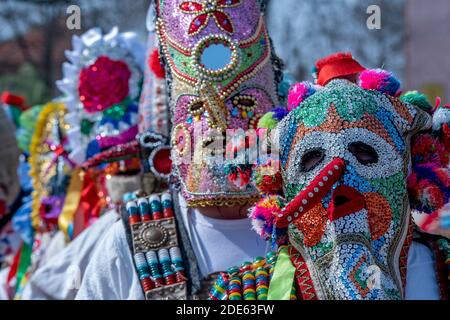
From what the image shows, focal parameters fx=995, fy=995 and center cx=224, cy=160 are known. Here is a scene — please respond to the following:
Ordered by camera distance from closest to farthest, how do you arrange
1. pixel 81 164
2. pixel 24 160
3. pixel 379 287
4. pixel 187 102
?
pixel 379 287, pixel 187 102, pixel 81 164, pixel 24 160

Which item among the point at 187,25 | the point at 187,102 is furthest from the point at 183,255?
the point at 187,25

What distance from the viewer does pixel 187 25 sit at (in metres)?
3.50

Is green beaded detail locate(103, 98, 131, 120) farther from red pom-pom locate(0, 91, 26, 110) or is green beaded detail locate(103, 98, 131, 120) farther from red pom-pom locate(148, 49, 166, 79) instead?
red pom-pom locate(0, 91, 26, 110)

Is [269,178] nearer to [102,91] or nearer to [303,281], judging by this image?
[303,281]

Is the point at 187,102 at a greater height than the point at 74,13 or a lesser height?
lesser

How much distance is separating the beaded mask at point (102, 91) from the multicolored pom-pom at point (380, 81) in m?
2.26

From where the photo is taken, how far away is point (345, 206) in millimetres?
2531

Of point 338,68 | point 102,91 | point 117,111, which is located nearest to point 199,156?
point 338,68

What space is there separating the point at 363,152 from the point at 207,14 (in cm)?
112

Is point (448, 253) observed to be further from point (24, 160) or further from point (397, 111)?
point (24, 160)

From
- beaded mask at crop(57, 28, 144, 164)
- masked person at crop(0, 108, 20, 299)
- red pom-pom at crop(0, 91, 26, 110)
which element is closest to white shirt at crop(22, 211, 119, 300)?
beaded mask at crop(57, 28, 144, 164)

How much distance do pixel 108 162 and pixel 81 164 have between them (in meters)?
0.37

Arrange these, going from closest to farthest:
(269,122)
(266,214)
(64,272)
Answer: (266,214) → (269,122) → (64,272)

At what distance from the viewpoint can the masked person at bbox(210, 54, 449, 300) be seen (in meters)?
2.51
